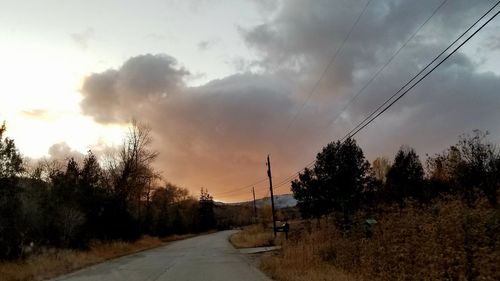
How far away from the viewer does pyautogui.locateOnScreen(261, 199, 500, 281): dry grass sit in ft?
32.0

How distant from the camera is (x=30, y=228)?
96.1 feet

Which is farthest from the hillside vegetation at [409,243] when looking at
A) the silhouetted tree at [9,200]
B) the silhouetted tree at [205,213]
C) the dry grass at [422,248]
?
the silhouetted tree at [205,213]

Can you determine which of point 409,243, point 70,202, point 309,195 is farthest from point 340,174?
point 409,243

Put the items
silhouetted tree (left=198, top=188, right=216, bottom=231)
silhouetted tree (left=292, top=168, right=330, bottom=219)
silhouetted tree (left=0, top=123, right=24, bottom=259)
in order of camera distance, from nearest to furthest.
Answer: silhouetted tree (left=0, top=123, right=24, bottom=259), silhouetted tree (left=292, top=168, right=330, bottom=219), silhouetted tree (left=198, top=188, right=216, bottom=231)

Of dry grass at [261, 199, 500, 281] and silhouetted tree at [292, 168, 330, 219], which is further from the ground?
silhouetted tree at [292, 168, 330, 219]

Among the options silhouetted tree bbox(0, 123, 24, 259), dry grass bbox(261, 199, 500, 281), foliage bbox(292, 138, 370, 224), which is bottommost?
dry grass bbox(261, 199, 500, 281)

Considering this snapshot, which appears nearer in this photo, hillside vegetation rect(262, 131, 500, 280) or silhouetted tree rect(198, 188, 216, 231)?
hillside vegetation rect(262, 131, 500, 280)

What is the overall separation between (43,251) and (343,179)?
5338 cm

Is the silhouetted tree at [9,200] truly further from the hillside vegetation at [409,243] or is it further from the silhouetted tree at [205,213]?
the silhouetted tree at [205,213]

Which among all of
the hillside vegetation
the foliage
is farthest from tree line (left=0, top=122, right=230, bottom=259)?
the foliage

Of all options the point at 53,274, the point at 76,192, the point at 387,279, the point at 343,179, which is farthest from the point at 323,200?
the point at 387,279

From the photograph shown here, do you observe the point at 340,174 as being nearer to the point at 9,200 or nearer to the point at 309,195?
the point at 309,195

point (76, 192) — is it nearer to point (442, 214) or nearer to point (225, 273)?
point (225, 273)

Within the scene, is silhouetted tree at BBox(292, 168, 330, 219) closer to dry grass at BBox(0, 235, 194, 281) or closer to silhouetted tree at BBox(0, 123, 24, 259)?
dry grass at BBox(0, 235, 194, 281)
